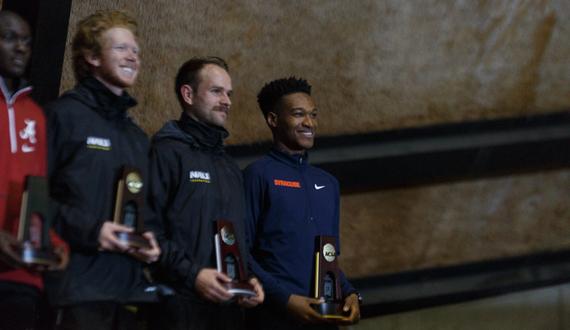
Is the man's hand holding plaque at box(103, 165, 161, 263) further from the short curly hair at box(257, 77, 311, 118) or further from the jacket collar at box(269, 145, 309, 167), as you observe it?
the short curly hair at box(257, 77, 311, 118)

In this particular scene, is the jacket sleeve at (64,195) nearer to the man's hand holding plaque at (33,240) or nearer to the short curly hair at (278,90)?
the man's hand holding plaque at (33,240)

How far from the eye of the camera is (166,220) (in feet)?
6.40

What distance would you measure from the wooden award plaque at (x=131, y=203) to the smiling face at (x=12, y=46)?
0.43 metres

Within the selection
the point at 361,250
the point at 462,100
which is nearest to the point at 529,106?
the point at 462,100

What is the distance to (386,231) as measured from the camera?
3.57 meters

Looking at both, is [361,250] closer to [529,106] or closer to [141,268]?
[529,106]

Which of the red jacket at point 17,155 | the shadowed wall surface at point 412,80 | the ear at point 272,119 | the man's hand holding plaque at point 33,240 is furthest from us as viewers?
the shadowed wall surface at point 412,80

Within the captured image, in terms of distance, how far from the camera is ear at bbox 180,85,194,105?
88.2 inches

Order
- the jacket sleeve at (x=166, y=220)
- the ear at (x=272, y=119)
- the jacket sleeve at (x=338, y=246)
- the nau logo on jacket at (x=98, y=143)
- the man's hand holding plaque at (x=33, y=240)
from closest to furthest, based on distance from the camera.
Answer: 1. the man's hand holding plaque at (x=33, y=240)
2. the nau logo on jacket at (x=98, y=143)
3. the jacket sleeve at (x=166, y=220)
4. the jacket sleeve at (x=338, y=246)
5. the ear at (x=272, y=119)

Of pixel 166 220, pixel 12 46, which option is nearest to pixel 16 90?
pixel 12 46

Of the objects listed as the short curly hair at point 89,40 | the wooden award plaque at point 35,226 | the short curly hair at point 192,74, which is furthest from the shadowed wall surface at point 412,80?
the wooden award plaque at point 35,226

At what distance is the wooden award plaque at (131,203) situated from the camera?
166 centimetres

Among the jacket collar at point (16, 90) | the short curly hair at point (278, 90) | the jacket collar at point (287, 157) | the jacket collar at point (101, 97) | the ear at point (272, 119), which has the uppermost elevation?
the short curly hair at point (278, 90)

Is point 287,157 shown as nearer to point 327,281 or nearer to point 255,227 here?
point 255,227
